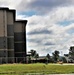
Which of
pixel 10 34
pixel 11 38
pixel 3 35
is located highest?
pixel 10 34

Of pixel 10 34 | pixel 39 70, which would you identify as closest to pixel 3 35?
pixel 10 34

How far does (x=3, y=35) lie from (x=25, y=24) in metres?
12.4

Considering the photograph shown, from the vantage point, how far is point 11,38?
102 metres

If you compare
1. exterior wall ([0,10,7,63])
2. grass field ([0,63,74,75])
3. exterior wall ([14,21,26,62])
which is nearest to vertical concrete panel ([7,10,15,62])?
exterior wall ([0,10,7,63])

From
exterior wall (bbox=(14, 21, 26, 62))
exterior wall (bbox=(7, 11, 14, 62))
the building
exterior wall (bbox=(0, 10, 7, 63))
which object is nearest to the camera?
exterior wall (bbox=(0, 10, 7, 63))

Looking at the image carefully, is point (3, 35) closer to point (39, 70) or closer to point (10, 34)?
point (10, 34)

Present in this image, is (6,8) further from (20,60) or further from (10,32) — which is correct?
(20,60)

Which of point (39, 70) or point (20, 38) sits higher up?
point (20, 38)

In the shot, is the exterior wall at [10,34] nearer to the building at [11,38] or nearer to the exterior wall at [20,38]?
the building at [11,38]

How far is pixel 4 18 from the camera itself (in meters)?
97.9

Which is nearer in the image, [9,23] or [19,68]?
[19,68]

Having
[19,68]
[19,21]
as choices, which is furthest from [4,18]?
[19,68]

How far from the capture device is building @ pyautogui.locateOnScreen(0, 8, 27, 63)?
97812 mm

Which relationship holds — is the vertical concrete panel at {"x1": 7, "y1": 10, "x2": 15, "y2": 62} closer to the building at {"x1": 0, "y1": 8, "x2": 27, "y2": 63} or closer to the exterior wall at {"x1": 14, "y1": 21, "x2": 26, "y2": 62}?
the building at {"x1": 0, "y1": 8, "x2": 27, "y2": 63}
